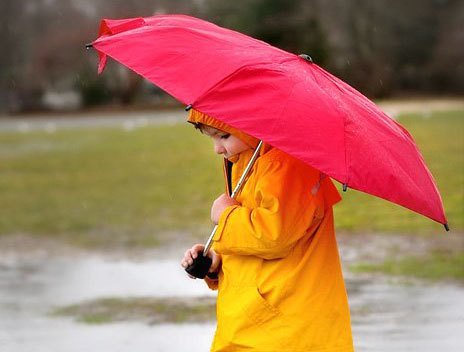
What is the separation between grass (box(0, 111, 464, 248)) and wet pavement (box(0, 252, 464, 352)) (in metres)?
1.37

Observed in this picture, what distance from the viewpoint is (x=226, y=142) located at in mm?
3916

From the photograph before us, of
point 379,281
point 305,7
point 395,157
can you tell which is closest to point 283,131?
point 395,157

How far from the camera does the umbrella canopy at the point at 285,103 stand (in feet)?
11.9

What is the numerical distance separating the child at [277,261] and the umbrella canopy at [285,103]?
177 millimetres

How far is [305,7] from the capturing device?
4747 centimetres

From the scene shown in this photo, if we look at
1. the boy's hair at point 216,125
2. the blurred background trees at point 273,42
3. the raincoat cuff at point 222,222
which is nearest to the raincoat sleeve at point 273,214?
the raincoat cuff at point 222,222

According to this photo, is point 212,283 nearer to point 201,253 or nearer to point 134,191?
point 201,253

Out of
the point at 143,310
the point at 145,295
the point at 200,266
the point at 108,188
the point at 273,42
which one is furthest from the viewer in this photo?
the point at 273,42

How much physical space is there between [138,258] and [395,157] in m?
5.93

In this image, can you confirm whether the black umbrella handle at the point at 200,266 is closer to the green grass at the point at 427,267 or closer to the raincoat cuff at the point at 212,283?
the raincoat cuff at the point at 212,283

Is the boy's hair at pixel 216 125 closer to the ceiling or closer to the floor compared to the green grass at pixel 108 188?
closer to the ceiling

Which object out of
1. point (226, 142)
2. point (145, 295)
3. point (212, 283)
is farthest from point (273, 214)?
point (145, 295)

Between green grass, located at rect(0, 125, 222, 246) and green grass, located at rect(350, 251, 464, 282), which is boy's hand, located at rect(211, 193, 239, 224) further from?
green grass, located at rect(0, 125, 222, 246)

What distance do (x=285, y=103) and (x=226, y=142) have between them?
0.32m
